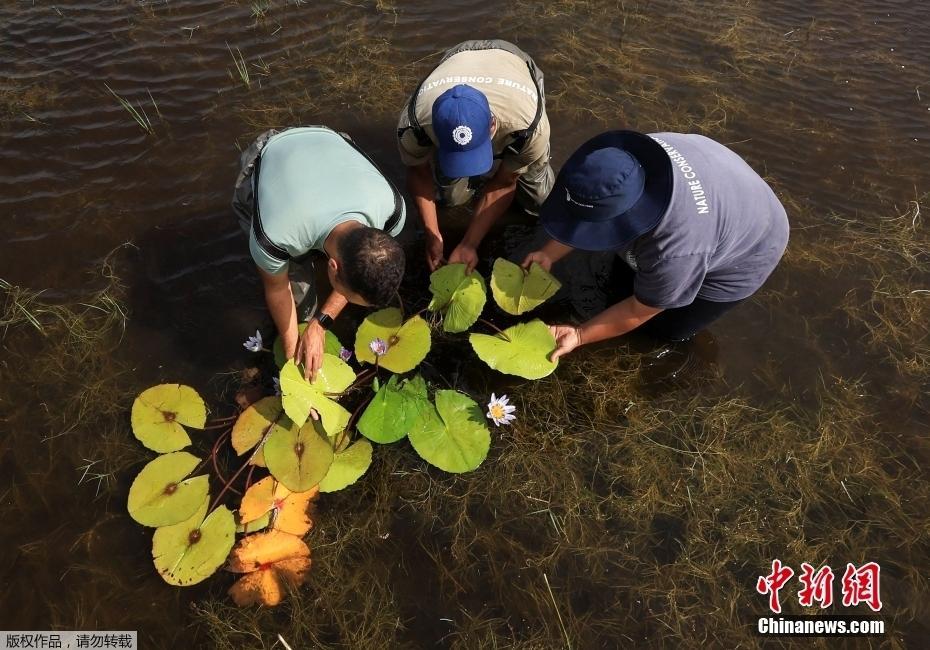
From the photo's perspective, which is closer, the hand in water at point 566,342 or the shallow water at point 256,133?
the shallow water at point 256,133

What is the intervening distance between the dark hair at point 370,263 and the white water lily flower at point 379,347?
0.91 m

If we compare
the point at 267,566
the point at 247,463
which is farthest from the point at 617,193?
the point at 267,566

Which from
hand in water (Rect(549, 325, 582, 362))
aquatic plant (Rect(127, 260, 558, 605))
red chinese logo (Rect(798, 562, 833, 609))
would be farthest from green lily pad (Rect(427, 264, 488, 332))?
red chinese logo (Rect(798, 562, 833, 609))

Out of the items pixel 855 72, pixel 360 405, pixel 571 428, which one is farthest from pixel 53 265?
pixel 855 72

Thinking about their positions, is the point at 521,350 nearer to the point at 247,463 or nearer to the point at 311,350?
the point at 311,350

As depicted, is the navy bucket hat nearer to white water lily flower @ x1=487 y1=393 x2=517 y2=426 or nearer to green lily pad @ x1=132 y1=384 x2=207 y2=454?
white water lily flower @ x1=487 y1=393 x2=517 y2=426

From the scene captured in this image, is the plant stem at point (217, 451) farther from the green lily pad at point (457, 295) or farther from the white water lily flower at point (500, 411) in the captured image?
the white water lily flower at point (500, 411)

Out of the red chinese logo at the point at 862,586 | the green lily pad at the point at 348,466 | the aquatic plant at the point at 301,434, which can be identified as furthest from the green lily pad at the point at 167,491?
the red chinese logo at the point at 862,586

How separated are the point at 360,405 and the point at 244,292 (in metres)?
1.35

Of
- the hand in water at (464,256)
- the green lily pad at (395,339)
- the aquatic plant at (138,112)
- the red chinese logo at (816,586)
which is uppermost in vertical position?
the aquatic plant at (138,112)

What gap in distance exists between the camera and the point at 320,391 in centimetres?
287

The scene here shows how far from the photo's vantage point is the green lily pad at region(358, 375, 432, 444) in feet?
9.58

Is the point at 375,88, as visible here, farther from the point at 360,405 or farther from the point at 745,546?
the point at 745,546

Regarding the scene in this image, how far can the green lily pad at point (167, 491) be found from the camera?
105 inches
